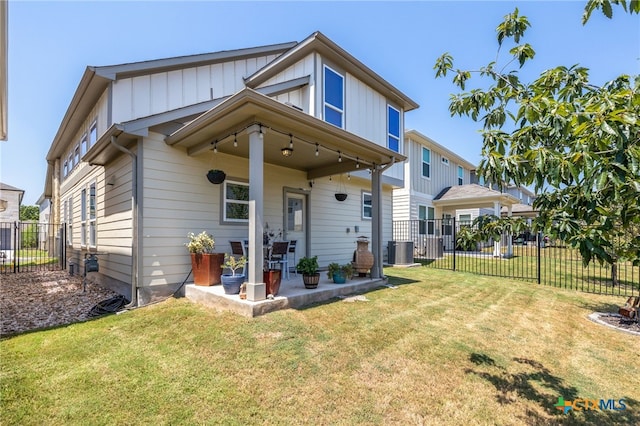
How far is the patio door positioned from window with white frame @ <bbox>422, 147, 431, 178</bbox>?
9.26 meters

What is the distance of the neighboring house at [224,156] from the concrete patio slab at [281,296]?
0.22m

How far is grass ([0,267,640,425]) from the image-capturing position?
8.46 ft

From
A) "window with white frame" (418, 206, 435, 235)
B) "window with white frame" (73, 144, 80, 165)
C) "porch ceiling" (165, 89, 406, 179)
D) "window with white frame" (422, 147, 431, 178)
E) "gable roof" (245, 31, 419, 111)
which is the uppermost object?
"gable roof" (245, 31, 419, 111)

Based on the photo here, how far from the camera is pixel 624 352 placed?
12.7 ft

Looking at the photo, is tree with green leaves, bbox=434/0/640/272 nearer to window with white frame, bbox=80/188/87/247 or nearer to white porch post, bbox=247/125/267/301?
white porch post, bbox=247/125/267/301

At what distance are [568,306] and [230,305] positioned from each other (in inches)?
250

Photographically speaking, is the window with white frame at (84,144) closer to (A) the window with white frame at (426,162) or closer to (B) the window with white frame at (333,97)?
(B) the window with white frame at (333,97)

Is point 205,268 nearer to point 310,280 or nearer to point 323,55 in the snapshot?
point 310,280

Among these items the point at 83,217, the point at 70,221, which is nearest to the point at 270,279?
the point at 83,217

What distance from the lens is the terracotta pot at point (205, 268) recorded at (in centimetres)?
573

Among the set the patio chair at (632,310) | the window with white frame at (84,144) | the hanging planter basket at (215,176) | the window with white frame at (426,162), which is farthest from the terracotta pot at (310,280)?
the window with white frame at (426,162)

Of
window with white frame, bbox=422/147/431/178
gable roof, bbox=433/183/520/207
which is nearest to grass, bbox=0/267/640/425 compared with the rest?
gable roof, bbox=433/183/520/207

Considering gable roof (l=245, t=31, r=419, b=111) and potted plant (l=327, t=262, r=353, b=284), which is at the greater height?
gable roof (l=245, t=31, r=419, b=111)

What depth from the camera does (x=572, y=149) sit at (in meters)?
1.91
